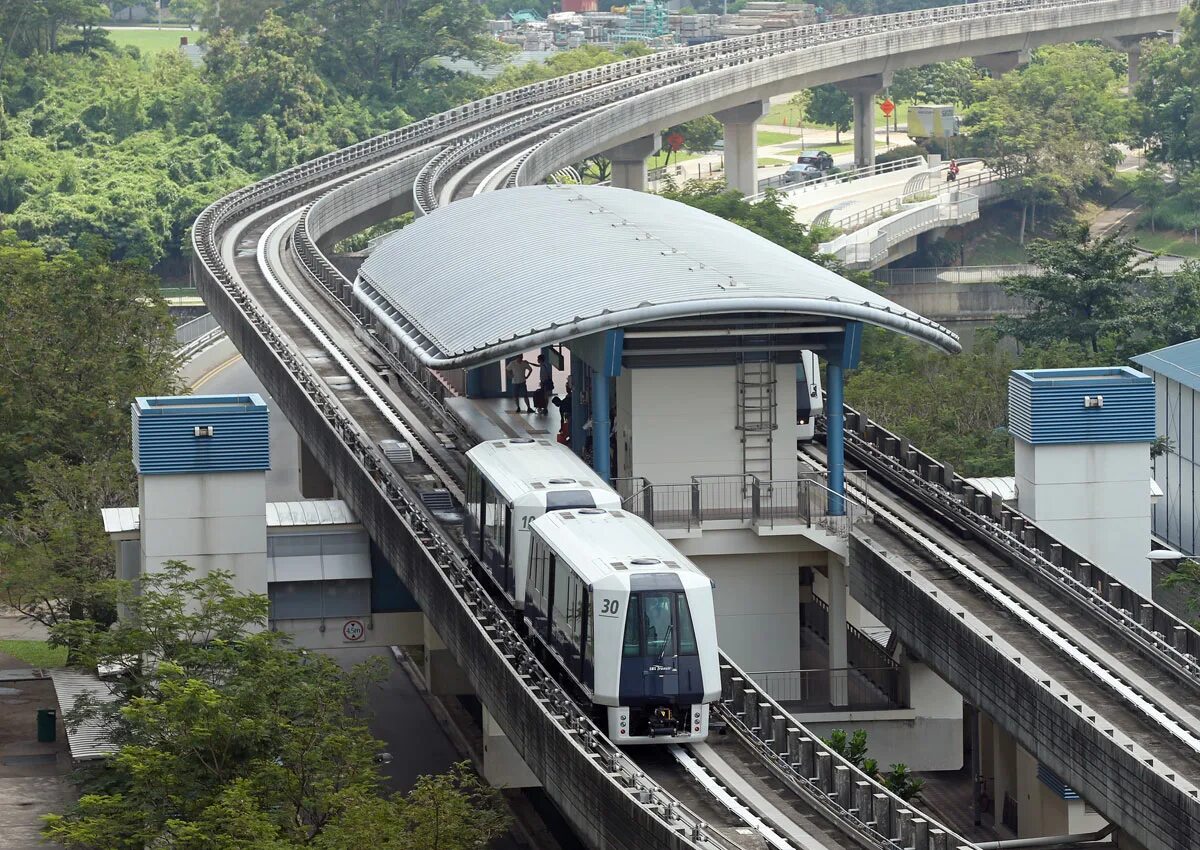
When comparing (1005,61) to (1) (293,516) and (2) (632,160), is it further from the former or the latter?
(1) (293,516)

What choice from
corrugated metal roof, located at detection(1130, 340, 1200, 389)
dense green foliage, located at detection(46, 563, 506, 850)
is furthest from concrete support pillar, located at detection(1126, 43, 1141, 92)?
dense green foliage, located at detection(46, 563, 506, 850)

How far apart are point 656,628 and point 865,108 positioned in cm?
10686

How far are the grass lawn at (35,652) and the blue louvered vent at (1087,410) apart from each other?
2497 cm

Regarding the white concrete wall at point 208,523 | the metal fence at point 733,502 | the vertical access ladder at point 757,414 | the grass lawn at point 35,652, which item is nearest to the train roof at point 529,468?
the metal fence at point 733,502

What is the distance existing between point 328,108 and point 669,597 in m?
108

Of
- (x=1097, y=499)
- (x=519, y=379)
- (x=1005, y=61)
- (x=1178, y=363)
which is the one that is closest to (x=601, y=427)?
(x=1097, y=499)

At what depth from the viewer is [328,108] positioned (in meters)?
142

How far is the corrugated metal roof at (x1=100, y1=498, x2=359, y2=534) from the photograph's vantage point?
172 feet

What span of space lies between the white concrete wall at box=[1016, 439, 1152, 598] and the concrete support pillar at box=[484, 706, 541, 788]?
1258 centimetres

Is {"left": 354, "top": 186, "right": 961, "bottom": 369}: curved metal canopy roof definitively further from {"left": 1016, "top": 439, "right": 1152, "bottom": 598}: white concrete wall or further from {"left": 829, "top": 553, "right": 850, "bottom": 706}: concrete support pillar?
{"left": 829, "top": 553, "right": 850, "bottom": 706}: concrete support pillar

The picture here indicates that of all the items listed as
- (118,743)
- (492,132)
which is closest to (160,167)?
(492,132)

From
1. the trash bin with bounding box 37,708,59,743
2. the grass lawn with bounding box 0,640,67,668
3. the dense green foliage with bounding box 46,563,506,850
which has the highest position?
the dense green foliage with bounding box 46,563,506,850

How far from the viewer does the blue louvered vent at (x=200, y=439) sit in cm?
4941

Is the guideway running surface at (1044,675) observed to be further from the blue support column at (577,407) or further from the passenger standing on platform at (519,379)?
the passenger standing on platform at (519,379)
